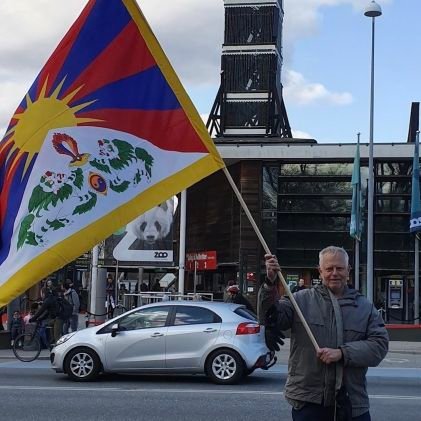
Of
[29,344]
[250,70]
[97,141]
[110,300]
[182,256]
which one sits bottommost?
[29,344]

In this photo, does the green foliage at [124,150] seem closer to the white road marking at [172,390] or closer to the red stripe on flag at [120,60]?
the red stripe on flag at [120,60]

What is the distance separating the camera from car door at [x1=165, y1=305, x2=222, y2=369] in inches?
522

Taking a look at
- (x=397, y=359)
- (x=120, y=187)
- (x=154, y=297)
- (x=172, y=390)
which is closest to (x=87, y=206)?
(x=120, y=187)

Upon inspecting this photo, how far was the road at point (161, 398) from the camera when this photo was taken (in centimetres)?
1002

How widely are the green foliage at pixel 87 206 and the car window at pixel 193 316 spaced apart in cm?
760

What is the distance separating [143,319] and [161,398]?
7.97 ft

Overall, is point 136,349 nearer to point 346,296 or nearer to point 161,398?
point 161,398

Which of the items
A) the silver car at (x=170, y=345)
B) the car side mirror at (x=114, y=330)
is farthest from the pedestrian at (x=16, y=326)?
the car side mirror at (x=114, y=330)

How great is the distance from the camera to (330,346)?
4.64 metres

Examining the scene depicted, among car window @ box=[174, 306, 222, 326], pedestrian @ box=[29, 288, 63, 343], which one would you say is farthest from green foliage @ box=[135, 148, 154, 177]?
pedestrian @ box=[29, 288, 63, 343]

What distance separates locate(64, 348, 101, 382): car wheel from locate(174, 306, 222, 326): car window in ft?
5.11

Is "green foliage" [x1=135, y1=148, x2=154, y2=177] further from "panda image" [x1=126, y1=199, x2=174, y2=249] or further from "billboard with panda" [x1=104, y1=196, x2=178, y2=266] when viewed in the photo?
"panda image" [x1=126, y1=199, x2=174, y2=249]

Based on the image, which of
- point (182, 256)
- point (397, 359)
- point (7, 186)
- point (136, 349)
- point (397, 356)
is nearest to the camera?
point (7, 186)

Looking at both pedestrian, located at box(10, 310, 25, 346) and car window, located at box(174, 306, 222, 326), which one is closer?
car window, located at box(174, 306, 222, 326)
